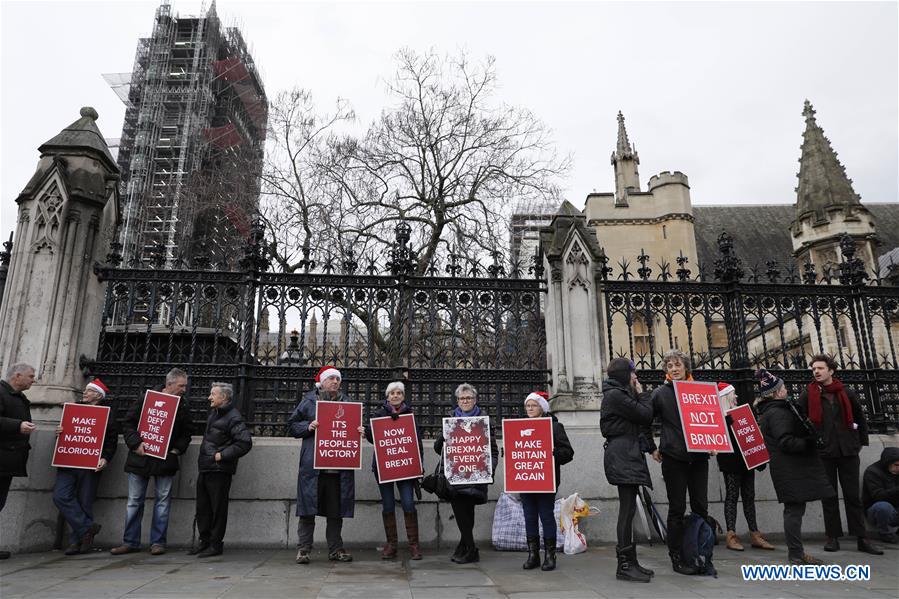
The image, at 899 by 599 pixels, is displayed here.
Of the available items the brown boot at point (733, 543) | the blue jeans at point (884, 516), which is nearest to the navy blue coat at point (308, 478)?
the brown boot at point (733, 543)

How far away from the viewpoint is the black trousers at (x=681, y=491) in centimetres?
531

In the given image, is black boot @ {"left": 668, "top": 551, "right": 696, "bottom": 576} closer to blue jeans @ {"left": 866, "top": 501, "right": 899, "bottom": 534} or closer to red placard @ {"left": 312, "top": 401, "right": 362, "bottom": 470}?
red placard @ {"left": 312, "top": 401, "right": 362, "bottom": 470}

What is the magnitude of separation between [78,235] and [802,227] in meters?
26.1

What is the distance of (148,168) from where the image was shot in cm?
3938

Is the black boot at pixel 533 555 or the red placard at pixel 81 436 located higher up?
the red placard at pixel 81 436

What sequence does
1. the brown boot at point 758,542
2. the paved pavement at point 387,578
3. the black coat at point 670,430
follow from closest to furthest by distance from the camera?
the paved pavement at point 387,578 → the black coat at point 670,430 → the brown boot at point 758,542

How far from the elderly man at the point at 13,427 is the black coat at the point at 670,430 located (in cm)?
639

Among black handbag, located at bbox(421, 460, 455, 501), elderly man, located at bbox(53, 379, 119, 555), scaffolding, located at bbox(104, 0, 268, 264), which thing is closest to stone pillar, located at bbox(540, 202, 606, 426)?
black handbag, located at bbox(421, 460, 455, 501)

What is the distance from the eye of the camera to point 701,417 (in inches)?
218

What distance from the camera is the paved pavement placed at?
464 centimetres

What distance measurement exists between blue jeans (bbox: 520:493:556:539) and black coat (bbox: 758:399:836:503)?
92.9 inches

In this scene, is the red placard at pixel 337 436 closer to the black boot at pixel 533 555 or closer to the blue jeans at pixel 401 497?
the blue jeans at pixel 401 497

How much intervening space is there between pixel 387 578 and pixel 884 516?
6.44 meters

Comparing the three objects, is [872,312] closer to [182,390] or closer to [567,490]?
[567,490]
